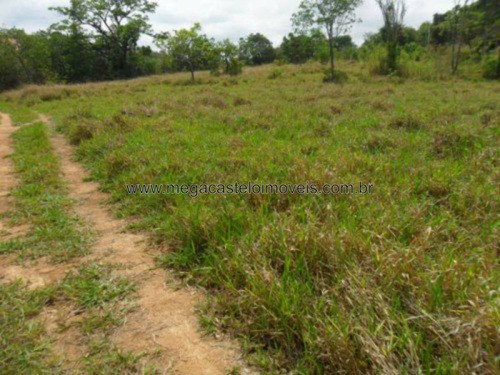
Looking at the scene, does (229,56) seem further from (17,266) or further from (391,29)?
(17,266)

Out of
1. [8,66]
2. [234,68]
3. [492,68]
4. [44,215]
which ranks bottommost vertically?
[44,215]

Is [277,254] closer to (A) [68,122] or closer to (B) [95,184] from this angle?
(B) [95,184]

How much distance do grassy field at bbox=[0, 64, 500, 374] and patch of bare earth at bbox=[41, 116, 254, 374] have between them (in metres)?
0.13

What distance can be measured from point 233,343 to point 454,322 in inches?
45.0

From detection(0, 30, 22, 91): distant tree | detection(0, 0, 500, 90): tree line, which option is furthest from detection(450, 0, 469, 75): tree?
detection(0, 30, 22, 91): distant tree

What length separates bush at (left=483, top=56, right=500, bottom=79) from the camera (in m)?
14.8

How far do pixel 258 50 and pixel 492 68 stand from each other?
43.0 meters

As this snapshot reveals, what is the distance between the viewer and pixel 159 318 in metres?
1.97

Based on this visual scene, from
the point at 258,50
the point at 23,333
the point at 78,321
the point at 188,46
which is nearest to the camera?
the point at 23,333

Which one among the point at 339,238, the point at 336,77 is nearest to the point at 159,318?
the point at 339,238

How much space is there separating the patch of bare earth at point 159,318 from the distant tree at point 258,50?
165 feet

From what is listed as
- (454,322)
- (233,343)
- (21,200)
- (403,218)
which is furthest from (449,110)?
(21,200)

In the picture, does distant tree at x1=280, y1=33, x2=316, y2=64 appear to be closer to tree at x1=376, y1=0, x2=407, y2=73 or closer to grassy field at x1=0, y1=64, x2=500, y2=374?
tree at x1=376, y1=0, x2=407, y2=73

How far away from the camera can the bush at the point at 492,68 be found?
1481cm
